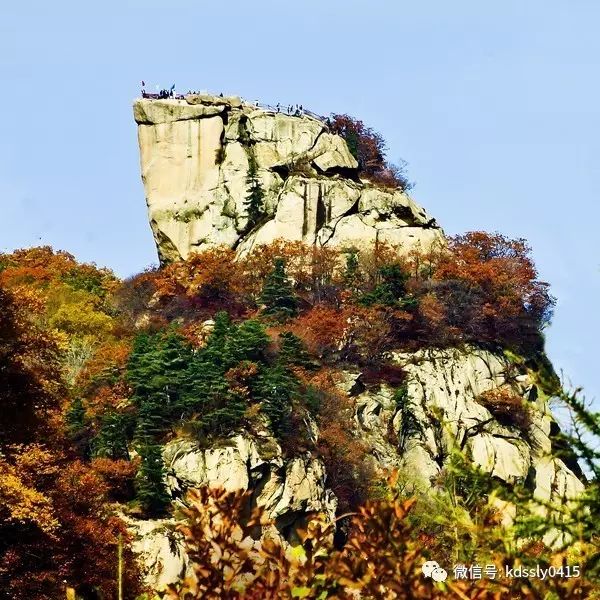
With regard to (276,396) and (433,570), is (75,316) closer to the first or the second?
(276,396)

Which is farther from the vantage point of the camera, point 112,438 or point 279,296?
point 279,296

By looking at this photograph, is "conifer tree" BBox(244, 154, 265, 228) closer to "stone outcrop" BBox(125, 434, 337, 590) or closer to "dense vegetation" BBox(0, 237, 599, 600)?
"dense vegetation" BBox(0, 237, 599, 600)

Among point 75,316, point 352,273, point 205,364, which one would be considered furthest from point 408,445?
point 75,316

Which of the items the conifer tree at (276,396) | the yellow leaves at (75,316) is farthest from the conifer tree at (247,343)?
the yellow leaves at (75,316)

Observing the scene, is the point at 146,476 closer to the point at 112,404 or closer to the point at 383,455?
the point at 112,404

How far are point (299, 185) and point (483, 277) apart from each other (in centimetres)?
1064

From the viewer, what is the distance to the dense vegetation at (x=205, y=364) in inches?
879

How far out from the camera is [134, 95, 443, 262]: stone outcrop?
59.5 m

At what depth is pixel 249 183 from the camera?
2393 inches

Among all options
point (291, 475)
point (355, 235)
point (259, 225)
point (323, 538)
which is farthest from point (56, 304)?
point (323, 538)

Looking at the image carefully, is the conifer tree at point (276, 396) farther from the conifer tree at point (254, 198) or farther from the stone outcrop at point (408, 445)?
the conifer tree at point (254, 198)

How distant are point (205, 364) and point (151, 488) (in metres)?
7.09

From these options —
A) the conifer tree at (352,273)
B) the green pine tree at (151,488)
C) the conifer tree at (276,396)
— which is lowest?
the green pine tree at (151,488)

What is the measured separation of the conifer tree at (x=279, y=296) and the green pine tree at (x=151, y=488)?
49.6ft
